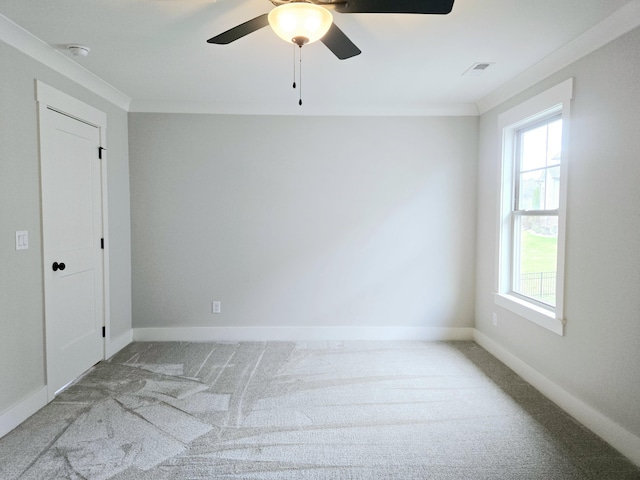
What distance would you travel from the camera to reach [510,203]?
333 centimetres

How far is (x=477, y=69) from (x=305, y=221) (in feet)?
6.93

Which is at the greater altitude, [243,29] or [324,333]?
[243,29]

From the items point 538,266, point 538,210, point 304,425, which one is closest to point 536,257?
point 538,266

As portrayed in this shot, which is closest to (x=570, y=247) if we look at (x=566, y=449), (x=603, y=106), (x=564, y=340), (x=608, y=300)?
(x=608, y=300)

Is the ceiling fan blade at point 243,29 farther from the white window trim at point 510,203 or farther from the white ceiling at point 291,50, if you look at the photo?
the white window trim at point 510,203

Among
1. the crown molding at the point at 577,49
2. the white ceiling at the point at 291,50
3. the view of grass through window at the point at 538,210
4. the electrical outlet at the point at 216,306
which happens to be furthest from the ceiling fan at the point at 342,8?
the electrical outlet at the point at 216,306

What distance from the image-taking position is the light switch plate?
91.8 inches

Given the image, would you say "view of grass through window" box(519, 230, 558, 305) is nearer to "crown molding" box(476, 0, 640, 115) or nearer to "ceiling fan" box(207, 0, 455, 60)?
"crown molding" box(476, 0, 640, 115)

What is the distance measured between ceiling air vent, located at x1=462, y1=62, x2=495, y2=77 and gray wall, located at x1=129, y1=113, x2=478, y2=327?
2.87ft

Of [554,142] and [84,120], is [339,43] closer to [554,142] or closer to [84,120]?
[554,142]

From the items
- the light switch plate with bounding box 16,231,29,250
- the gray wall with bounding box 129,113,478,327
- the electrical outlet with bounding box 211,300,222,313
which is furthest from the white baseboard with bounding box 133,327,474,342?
the light switch plate with bounding box 16,231,29,250

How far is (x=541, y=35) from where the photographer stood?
2.30 m

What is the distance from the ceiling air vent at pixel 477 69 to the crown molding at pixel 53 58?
309 cm

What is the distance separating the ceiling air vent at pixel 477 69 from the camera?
277cm
